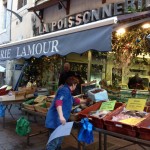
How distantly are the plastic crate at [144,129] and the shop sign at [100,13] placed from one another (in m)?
4.43

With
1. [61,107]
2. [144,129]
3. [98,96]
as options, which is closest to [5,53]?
[98,96]

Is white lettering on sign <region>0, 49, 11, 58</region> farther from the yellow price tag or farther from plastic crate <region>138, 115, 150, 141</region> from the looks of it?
plastic crate <region>138, 115, 150, 141</region>

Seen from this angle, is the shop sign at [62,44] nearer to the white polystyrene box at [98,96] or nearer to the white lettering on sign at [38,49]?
the white lettering on sign at [38,49]

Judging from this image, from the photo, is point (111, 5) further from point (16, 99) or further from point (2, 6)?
point (2, 6)

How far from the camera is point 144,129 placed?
359 cm

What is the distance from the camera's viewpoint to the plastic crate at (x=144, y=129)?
3570 mm

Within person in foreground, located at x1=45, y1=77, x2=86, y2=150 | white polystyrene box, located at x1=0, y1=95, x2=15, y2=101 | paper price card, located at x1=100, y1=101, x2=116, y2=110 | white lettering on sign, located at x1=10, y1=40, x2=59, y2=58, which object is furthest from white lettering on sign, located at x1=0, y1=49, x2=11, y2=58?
paper price card, located at x1=100, y1=101, x2=116, y2=110

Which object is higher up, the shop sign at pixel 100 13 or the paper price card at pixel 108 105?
the shop sign at pixel 100 13

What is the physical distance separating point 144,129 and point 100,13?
6.09 metres

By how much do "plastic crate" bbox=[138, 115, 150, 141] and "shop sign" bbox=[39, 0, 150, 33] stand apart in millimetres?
4431

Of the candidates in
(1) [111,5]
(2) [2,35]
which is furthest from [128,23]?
(2) [2,35]

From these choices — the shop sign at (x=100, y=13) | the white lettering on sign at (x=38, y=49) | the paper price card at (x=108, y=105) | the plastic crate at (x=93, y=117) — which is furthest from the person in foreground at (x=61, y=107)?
the shop sign at (x=100, y=13)

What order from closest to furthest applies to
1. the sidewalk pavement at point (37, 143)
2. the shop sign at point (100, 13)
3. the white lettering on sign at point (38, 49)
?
the white lettering on sign at point (38, 49)
the sidewalk pavement at point (37, 143)
the shop sign at point (100, 13)

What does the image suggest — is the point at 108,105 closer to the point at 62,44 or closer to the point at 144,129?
the point at 144,129
